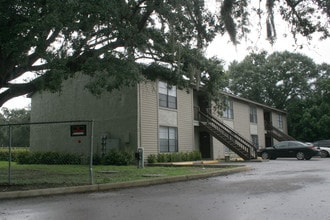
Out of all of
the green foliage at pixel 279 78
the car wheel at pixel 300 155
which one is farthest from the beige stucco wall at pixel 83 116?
the green foliage at pixel 279 78

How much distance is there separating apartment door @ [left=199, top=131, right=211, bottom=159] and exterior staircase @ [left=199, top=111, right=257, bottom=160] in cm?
102

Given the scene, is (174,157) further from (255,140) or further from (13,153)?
(255,140)

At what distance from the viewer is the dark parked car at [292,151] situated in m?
27.8

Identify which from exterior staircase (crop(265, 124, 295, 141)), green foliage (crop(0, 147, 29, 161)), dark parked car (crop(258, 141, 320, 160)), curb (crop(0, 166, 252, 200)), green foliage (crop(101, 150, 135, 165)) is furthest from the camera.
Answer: exterior staircase (crop(265, 124, 295, 141))

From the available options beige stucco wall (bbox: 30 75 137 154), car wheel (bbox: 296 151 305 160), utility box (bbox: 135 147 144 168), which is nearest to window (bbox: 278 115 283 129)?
car wheel (bbox: 296 151 305 160)

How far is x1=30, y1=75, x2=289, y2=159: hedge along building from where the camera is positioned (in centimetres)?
2408

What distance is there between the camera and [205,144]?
3114 centimetres

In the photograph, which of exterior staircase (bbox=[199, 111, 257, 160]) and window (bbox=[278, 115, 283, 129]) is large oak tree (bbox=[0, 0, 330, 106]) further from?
window (bbox=[278, 115, 283, 129])

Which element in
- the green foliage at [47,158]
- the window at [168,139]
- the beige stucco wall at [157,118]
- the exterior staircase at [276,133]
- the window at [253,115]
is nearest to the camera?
the beige stucco wall at [157,118]

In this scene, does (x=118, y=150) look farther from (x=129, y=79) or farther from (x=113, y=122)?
(x=129, y=79)

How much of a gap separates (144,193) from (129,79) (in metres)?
5.28

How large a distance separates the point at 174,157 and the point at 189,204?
16.8 meters

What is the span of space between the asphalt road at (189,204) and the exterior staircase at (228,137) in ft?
52.0

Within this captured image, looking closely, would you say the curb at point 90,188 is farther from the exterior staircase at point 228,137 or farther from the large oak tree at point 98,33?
the exterior staircase at point 228,137
